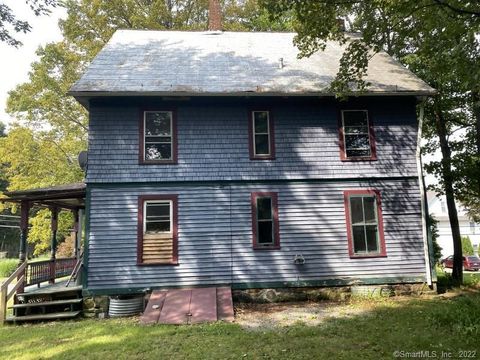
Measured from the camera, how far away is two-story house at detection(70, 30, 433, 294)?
32.8 ft

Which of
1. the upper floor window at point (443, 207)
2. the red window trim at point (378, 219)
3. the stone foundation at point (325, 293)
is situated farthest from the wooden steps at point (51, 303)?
the upper floor window at point (443, 207)

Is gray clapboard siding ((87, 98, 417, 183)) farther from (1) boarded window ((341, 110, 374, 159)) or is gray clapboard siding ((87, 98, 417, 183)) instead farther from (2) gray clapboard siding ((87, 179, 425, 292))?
(2) gray clapboard siding ((87, 179, 425, 292))

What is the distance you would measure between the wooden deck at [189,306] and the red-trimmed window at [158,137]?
353cm

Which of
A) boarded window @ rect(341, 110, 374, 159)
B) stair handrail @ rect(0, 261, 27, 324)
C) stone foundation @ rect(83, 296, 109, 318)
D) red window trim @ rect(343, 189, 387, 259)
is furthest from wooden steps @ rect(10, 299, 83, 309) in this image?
boarded window @ rect(341, 110, 374, 159)

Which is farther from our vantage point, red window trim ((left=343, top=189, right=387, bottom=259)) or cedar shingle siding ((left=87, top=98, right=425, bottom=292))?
red window trim ((left=343, top=189, right=387, bottom=259))

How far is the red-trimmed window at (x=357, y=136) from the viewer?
10.9m

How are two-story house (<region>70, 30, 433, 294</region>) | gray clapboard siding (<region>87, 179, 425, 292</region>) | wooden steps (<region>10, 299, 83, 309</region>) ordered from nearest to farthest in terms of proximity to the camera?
1. wooden steps (<region>10, 299, 83, 309</region>)
2. gray clapboard siding (<region>87, 179, 425, 292</region>)
3. two-story house (<region>70, 30, 433, 294</region>)

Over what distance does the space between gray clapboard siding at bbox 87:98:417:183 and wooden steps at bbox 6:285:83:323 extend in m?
3.14

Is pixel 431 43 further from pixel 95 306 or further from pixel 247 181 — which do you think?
pixel 95 306

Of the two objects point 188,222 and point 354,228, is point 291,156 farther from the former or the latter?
point 188,222

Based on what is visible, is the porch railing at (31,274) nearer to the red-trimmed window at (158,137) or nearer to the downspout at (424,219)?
the red-trimmed window at (158,137)

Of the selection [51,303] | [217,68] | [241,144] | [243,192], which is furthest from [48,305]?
[217,68]

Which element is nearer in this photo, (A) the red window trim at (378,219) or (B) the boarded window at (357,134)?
(A) the red window trim at (378,219)

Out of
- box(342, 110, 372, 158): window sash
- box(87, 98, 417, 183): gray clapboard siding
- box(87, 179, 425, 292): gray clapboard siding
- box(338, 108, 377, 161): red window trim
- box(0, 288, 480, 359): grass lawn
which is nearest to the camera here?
box(0, 288, 480, 359): grass lawn
